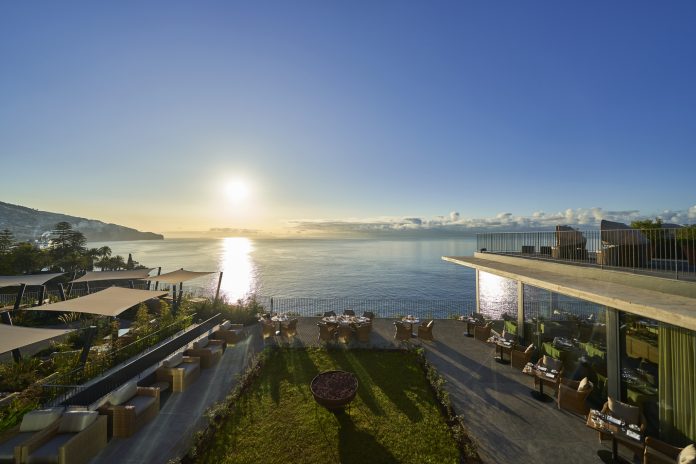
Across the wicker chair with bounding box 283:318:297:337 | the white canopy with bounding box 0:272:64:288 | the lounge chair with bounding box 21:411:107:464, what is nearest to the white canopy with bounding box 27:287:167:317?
the lounge chair with bounding box 21:411:107:464

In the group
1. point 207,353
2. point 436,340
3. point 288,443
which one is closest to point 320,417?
point 288,443

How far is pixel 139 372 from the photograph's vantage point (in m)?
9.88

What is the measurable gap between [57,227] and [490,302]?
76035 mm

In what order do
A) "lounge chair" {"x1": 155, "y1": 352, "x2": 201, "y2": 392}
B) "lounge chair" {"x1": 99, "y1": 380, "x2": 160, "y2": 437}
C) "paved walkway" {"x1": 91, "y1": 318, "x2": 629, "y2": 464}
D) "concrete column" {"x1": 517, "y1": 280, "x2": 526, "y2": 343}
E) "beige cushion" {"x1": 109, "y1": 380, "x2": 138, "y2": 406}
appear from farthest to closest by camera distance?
"concrete column" {"x1": 517, "y1": 280, "x2": 526, "y2": 343} < "lounge chair" {"x1": 155, "y1": 352, "x2": 201, "y2": 392} < "beige cushion" {"x1": 109, "y1": 380, "x2": 138, "y2": 406} < "lounge chair" {"x1": 99, "y1": 380, "x2": 160, "y2": 437} < "paved walkway" {"x1": 91, "y1": 318, "x2": 629, "y2": 464}

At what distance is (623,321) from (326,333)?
10.6 meters

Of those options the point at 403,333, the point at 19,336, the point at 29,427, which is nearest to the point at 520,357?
the point at 403,333

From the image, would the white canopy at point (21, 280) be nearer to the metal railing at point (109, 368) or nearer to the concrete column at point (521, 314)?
the metal railing at point (109, 368)

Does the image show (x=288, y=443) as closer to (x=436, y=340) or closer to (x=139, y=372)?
(x=139, y=372)

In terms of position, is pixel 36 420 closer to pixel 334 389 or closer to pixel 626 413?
pixel 334 389

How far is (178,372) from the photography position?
31.3ft

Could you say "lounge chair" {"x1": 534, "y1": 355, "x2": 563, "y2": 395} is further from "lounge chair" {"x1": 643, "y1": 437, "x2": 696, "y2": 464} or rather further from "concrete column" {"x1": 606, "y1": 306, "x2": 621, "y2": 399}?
"lounge chair" {"x1": 643, "y1": 437, "x2": 696, "y2": 464}

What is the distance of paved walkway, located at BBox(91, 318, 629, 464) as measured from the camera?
266 inches

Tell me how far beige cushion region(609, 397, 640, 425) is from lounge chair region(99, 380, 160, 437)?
12078 mm

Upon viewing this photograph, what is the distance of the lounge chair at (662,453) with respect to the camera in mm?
5673
